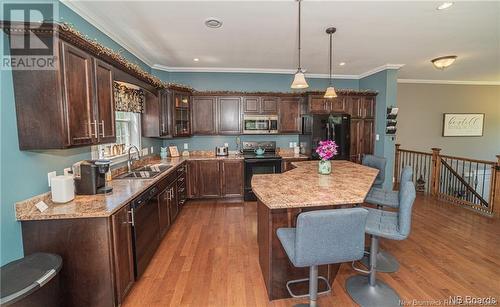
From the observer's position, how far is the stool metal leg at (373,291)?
2082 millimetres

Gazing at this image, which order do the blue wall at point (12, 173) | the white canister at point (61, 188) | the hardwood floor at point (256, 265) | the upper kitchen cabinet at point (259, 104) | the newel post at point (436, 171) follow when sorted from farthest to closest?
the upper kitchen cabinet at point (259, 104) → the newel post at point (436, 171) → the hardwood floor at point (256, 265) → the white canister at point (61, 188) → the blue wall at point (12, 173)

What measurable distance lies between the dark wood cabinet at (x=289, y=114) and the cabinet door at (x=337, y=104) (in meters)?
0.71

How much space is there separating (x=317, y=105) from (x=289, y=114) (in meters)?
0.63

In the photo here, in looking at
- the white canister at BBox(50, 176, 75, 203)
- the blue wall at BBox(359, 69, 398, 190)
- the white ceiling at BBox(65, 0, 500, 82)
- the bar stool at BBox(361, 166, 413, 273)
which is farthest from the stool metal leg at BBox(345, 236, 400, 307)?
the blue wall at BBox(359, 69, 398, 190)

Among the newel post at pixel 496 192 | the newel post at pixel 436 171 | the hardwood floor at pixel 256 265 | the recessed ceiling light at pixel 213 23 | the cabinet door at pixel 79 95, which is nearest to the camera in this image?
the cabinet door at pixel 79 95

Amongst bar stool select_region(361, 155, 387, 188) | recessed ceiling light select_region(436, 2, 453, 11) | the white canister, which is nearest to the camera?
the white canister

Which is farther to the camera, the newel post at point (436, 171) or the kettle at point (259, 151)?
the kettle at point (259, 151)

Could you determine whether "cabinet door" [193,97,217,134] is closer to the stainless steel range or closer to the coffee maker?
the stainless steel range

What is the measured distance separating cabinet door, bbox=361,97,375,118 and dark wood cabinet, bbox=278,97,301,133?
144cm

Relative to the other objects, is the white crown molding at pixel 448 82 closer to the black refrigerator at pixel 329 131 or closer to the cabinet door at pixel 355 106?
the cabinet door at pixel 355 106

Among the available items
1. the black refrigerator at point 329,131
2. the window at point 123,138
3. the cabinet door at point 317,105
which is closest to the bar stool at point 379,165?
the black refrigerator at point 329,131

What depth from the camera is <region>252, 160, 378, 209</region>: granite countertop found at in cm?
189

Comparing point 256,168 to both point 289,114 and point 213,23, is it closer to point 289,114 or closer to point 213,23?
point 289,114

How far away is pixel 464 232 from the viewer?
11.2 feet
